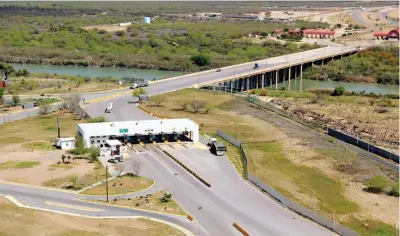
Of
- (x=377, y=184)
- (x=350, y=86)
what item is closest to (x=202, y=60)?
(x=350, y=86)

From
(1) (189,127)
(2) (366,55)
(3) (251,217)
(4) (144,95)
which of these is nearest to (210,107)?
(4) (144,95)

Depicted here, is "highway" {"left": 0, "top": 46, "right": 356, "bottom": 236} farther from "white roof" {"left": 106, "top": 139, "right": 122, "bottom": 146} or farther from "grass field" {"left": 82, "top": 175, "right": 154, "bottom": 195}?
"white roof" {"left": 106, "top": 139, "right": 122, "bottom": 146}

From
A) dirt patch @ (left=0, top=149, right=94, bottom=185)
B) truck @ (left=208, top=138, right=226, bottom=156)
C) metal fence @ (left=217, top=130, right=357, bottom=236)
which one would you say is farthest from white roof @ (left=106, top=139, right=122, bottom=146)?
metal fence @ (left=217, top=130, right=357, bottom=236)

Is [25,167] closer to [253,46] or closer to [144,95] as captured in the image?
[144,95]

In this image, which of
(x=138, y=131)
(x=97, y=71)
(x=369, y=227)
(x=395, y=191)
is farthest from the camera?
(x=97, y=71)

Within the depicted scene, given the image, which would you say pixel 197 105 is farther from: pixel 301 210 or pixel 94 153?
pixel 301 210

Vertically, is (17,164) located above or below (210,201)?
above

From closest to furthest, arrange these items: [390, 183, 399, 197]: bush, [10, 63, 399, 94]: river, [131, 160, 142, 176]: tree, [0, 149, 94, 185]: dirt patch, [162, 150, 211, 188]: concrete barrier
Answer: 1. [390, 183, 399, 197]: bush
2. [162, 150, 211, 188]: concrete barrier
3. [0, 149, 94, 185]: dirt patch
4. [131, 160, 142, 176]: tree
5. [10, 63, 399, 94]: river
